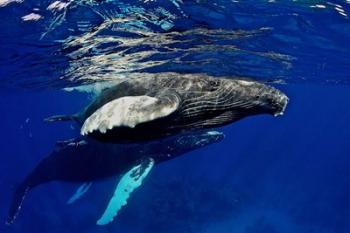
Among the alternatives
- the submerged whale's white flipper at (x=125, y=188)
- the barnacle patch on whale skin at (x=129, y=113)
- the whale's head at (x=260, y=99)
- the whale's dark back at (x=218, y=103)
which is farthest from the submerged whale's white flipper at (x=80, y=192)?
the barnacle patch on whale skin at (x=129, y=113)

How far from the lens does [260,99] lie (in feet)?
20.6

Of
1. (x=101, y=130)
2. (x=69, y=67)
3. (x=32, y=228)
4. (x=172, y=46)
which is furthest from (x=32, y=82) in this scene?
(x=101, y=130)

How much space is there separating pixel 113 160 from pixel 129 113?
882 centimetres

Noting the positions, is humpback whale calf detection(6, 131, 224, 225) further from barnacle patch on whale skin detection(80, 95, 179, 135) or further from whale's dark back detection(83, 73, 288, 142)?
barnacle patch on whale skin detection(80, 95, 179, 135)

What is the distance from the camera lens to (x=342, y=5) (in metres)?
10.5

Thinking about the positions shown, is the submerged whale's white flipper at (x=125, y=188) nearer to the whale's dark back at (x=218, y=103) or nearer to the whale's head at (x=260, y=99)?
the whale's dark back at (x=218, y=103)

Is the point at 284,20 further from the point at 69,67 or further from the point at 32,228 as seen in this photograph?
the point at 32,228

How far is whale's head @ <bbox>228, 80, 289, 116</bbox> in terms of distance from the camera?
6094 millimetres

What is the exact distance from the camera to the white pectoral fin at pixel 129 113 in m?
4.53

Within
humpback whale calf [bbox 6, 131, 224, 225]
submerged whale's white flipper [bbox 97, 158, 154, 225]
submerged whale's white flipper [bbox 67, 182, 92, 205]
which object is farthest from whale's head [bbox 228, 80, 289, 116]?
submerged whale's white flipper [bbox 67, 182, 92, 205]

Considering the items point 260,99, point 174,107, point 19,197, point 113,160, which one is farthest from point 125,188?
point 174,107

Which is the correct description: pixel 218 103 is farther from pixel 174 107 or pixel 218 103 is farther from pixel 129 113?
pixel 129 113

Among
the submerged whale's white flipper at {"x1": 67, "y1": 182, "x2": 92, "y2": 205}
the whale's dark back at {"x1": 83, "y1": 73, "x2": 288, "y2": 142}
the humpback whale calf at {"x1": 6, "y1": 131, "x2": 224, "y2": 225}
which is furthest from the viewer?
the submerged whale's white flipper at {"x1": 67, "y1": 182, "x2": 92, "y2": 205}

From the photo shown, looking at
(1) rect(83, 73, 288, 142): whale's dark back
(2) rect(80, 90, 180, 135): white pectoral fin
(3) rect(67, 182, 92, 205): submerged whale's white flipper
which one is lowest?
(3) rect(67, 182, 92, 205): submerged whale's white flipper
